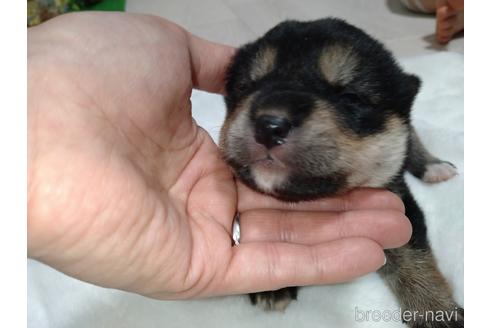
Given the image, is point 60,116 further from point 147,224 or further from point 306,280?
point 306,280

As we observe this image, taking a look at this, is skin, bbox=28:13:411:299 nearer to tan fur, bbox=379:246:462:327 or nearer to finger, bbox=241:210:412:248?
finger, bbox=241:210:412:248

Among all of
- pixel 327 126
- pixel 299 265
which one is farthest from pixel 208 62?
pixel 299 265

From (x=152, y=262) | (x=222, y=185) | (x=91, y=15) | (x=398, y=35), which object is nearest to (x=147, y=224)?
(x=152, y=262)

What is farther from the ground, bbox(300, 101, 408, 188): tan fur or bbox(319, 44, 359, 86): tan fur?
bbox(319, 44, 359, 86): tan fur

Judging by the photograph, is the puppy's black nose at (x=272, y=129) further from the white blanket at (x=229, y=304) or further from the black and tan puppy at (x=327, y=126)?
the white blanket at (x=229, y=304)

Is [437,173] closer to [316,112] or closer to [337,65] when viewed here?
[337,65]

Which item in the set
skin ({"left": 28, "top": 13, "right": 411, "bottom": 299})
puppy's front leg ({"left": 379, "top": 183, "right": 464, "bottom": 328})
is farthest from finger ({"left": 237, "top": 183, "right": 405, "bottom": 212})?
puppy's front leg ({"left": 379, "top": 183, "right": 464, "bottom": 328})

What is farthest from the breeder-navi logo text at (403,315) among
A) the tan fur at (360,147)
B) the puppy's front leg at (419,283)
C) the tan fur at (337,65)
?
the tan fur at (337,65)

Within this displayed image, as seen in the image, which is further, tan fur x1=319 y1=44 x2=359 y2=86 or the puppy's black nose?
tan fur x1=319 y1=44 x2=359 y2=86

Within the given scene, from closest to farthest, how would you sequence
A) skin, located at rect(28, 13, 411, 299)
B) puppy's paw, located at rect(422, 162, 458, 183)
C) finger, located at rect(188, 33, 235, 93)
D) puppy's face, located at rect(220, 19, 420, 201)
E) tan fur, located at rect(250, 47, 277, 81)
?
skin, located at rect(28, 13, 411, 299)
puppy's face, located at rect(220, 19, 420, 201)
tan fur, located at rect(250, 47, 277, 81)
finger, located at rect(188, 33, 235, 93)
puppy's paw, located at rect(422, 162, 458, 183)

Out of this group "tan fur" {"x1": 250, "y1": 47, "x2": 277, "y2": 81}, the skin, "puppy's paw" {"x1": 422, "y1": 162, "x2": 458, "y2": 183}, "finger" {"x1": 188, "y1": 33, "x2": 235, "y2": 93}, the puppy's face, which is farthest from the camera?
"puppy's paw" {"x1": 422, "y1": 162, "x2": 458, "y2": 183}
